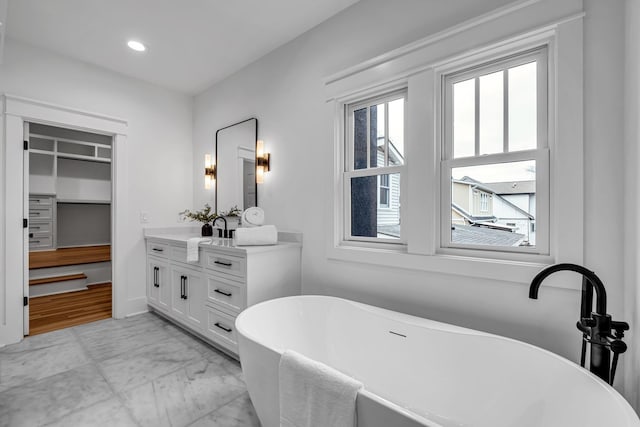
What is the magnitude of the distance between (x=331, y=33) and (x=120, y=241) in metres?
3.02

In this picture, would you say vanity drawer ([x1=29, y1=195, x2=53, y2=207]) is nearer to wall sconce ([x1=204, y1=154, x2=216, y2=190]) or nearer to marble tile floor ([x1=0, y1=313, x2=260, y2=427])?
marble tile floor ([x1=0, y1=313, x2=260, y2=427])

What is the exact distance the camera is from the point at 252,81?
120 inches

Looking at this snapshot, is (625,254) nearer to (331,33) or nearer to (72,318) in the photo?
(331,33)

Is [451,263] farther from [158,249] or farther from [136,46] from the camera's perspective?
[136,46]

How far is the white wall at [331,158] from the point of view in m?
1.32

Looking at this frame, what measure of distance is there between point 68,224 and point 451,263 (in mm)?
6006

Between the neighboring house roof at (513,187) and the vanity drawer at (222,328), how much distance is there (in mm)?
1989

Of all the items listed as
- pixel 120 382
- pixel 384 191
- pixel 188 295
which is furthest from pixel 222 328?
pixel 384 191

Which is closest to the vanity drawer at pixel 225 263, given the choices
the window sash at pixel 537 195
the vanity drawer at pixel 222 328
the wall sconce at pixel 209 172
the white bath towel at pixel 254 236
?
the white bath towel at pixel 254 236

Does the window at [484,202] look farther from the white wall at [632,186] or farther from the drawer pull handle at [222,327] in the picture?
the drawer pull handle at [222,327]

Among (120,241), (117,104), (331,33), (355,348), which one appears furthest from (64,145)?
(355,348)

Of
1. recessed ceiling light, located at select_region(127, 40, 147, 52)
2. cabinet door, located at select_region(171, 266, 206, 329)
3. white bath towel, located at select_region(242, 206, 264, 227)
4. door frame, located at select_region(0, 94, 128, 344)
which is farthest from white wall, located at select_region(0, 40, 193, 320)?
white bath towel, located at select_region(242, 206, 264, 227)

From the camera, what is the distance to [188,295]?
2.76 m

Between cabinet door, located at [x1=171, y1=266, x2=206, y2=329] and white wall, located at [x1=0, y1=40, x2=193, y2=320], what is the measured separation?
2.69 ft
